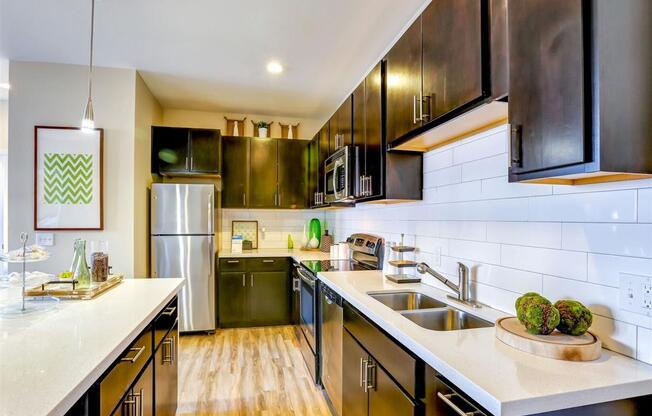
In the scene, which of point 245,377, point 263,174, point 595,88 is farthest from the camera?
point 263,174

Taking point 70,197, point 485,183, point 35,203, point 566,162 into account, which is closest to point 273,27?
point 485,183

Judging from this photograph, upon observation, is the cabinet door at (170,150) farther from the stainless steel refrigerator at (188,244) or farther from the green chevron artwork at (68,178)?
the green chevron artwork at (68,178)

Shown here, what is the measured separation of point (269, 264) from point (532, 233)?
301cm

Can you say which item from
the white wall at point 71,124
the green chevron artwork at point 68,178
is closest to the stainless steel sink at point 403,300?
the white wall at point 71,124

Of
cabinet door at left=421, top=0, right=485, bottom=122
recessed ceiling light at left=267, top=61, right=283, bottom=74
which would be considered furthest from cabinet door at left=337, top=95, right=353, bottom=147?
cabinet door at left=421, top=0, right=485, bottom=122

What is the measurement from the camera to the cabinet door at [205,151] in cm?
384

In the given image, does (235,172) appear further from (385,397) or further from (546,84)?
(546,84)

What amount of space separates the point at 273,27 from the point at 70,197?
7.81ft

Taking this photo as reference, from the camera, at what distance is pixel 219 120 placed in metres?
4.41

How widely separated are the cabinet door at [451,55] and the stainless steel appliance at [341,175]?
105 cm

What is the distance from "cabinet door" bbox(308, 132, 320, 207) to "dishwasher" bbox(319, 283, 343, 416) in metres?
1.65

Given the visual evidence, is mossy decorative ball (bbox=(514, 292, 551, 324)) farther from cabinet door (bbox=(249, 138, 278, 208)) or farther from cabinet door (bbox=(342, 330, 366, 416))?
cabinet door (bbox=(249, 138, 278, 208))

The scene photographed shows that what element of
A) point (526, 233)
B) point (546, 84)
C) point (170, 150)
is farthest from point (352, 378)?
point (170, 150)

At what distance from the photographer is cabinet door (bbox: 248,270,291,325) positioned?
3877 millimetres
